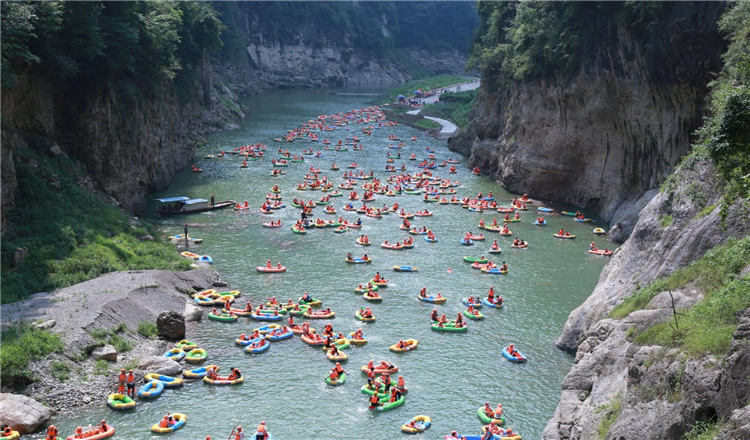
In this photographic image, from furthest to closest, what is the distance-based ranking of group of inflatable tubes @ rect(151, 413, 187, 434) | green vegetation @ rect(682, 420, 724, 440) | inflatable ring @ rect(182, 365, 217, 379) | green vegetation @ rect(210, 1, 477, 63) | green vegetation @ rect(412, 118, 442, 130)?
green vegetation @ rect(210, 1, 477, 63) < green vegetation @ rect(412, 118, 442, 130) < inflatable ring @ rect(182, 365, 217, 379) < group of inflatable tubes @ rect(151, 413, 187, 434) < green vegetation @ rect(682, 420, 724, 440)

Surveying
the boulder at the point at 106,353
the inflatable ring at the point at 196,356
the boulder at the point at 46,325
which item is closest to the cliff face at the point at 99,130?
the boulder at the point at 46,325

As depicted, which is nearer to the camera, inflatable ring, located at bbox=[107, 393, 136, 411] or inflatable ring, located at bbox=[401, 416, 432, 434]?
inflatable ring, located at bbox=[401, 416, 432, 434]

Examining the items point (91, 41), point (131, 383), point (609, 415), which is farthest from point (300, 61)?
point (609, 415)

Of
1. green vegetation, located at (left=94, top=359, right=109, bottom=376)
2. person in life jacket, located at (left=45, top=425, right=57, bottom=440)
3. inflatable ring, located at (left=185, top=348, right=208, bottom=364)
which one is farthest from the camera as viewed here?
inflatable ring, located at (left=185, top=348, right=208, bottom=364)

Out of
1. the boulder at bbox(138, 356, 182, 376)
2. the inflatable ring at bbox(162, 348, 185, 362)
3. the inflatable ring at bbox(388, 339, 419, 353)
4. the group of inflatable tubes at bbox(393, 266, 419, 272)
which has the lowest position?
the inflatable ring at bbox(388, 339, 419, 353)

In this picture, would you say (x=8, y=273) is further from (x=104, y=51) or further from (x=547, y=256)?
(x=547, y=256)

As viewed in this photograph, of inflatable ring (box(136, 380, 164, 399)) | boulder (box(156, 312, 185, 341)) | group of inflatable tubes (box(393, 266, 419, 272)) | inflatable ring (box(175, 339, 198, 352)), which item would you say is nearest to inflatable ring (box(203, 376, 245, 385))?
inflatable ring (box(136, 380, 164, 399))

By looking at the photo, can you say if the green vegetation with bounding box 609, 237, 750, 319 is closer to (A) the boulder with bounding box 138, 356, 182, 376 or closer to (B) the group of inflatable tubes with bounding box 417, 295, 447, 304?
(B) the group of inflatable tubes with bounding box 417, 295, 447, 304
